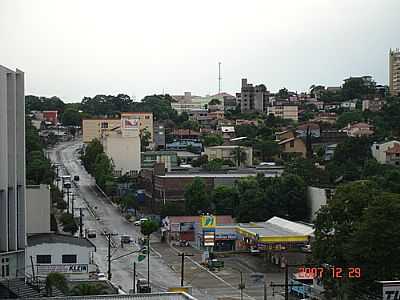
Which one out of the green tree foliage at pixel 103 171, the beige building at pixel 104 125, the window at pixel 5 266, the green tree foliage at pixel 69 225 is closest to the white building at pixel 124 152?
the green tree foliage at pixel 103 171

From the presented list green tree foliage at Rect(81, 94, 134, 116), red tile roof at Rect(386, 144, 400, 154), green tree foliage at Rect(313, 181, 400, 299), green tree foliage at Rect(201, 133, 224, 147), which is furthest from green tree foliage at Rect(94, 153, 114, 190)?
green tree foliage at Rect(81, 94, 134, 116)

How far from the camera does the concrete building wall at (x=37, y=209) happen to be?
Answer: 1766cm

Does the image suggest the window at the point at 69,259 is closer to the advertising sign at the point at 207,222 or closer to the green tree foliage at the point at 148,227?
the advertising sign at the point at 207,222

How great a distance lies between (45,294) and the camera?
38.3ft

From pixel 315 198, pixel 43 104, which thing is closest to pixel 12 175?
pixel 315 198

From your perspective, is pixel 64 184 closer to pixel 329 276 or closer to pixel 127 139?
pixel 127 139

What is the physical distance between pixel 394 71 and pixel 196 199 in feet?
147

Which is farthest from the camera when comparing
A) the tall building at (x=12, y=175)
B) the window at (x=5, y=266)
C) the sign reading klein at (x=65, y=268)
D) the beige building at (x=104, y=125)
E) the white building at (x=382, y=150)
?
the beige building at (x=104, y=125)

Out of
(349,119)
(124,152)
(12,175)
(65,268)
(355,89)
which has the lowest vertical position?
(65,268)

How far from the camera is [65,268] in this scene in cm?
A: 1574

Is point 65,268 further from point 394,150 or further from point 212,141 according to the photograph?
point 212,141

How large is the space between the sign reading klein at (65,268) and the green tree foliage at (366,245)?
13.8 ft

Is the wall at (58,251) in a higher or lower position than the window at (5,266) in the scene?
lower

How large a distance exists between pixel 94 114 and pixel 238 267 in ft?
161
